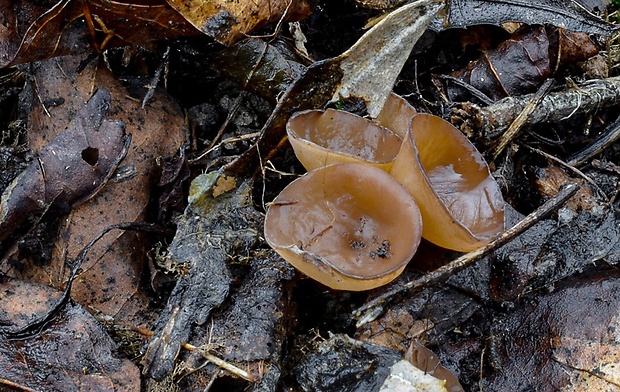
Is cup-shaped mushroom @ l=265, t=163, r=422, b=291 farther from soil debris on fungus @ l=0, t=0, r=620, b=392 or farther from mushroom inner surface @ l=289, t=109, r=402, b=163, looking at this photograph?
mushroom inner surface @ l=289, t=109, r=402, b=163

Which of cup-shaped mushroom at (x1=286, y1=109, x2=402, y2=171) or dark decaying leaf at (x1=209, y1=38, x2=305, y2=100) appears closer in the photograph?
cup-shaped mushroom at (x1=286, y1=109, x2=402, y2=171)

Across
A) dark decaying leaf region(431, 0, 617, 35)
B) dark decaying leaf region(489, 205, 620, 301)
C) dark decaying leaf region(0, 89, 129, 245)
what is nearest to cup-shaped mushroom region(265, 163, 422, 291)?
dark decaying leaf region(489, 205, 620, 301)

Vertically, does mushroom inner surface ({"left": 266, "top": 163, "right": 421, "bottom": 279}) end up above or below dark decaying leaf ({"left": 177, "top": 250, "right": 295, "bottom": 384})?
above

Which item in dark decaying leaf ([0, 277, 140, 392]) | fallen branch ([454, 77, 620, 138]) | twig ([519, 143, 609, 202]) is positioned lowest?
twig ([519, 143, 609, 202])

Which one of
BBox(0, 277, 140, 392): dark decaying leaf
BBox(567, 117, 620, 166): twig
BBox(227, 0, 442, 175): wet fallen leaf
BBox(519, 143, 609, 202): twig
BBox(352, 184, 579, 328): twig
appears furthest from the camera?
BBox(567, 117, 620, 166): twig

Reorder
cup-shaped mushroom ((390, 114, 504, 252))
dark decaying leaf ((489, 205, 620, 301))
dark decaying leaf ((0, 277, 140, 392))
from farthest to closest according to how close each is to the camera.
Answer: dark decaying leaf ((489, 205, 620, 301))
cup-shaped mushroom ((390, 114, 504, 252))
dark decaying leaf ((0, 277, 140, 392))

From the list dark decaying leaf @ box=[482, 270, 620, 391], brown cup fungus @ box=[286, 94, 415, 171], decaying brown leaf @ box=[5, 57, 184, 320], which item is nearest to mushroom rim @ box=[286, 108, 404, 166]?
brown cup fungus @ box=[286, 94, 415, 171]

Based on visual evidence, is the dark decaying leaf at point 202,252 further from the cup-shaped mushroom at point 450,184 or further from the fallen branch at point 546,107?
the fallen branch at point 546,107
